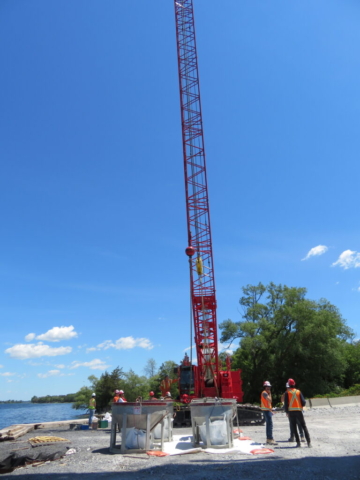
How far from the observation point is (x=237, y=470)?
7820mm

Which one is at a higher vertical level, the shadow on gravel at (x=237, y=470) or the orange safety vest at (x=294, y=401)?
the orange safety vest at (x=294, y=401)

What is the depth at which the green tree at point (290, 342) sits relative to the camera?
1656 inches

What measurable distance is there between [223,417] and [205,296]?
1459 centimetres

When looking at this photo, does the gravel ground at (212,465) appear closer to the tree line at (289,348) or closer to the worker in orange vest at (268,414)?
the worker in orange vest at (268,414)

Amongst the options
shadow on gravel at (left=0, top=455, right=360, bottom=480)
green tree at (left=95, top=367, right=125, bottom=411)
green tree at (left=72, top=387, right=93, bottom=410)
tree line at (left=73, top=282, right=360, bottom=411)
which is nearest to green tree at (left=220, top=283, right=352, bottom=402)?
tree line at (left=73, top=282, right=360, bottom=411)

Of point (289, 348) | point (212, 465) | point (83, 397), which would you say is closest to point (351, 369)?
point (289, 348)

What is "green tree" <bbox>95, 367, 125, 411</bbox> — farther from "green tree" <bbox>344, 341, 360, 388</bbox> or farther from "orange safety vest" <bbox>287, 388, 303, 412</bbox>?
"orange safety vest" <bbox>287, 388, 303, 412</bbox>

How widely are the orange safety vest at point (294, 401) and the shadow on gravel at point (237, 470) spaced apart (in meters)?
2.01

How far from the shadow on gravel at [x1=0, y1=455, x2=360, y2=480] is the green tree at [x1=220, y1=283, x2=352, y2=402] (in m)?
35.5

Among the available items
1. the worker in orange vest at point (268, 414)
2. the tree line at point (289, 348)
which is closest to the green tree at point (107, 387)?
the tree line at point (289, 348)

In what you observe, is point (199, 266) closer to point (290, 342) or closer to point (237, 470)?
point (237, 470)

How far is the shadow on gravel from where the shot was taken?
7.27 m

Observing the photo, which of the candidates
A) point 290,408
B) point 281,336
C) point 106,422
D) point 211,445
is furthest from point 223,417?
point 281,336

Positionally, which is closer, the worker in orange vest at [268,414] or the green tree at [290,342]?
the worker in orange vest at [268,414]
